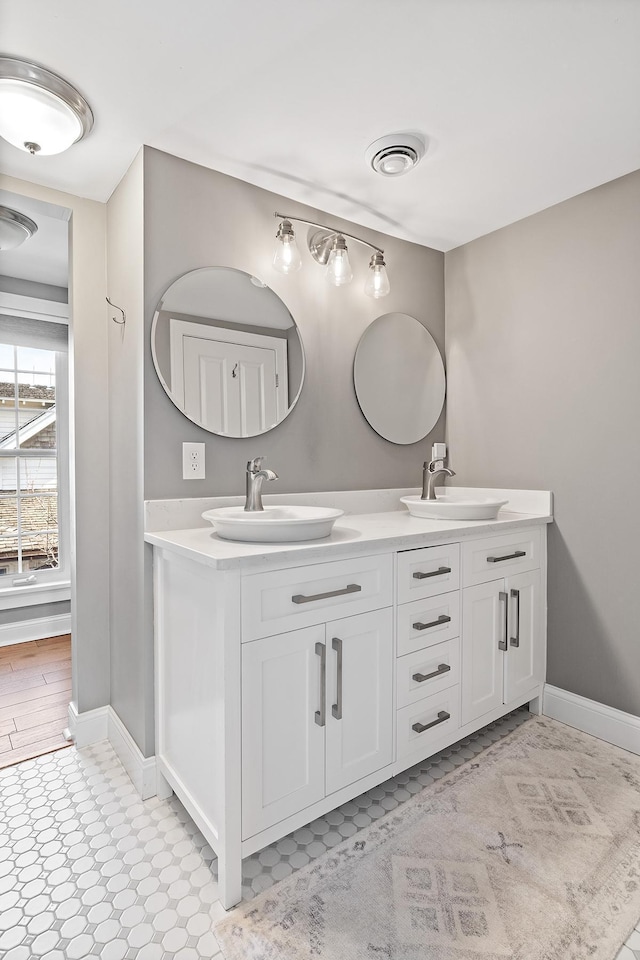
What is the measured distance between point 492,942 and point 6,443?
11.5ft

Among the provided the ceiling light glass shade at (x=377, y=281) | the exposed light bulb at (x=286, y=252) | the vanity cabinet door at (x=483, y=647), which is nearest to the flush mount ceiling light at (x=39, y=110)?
the exposed light bulb at (x=286, y=252)

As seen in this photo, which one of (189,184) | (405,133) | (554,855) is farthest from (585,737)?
(189,184)

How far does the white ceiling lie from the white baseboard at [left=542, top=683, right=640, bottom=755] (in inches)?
81.9

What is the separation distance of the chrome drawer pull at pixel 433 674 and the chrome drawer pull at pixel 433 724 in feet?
0.47

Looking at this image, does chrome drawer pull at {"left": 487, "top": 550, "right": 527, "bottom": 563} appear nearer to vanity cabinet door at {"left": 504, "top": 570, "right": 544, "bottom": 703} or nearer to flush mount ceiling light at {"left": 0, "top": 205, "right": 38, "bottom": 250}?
vanity cabinet door at {"left": 504, "top": 570, "right": 544, "bottom": 703}

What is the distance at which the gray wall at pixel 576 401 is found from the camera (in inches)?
76.4

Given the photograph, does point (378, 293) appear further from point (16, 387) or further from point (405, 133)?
point (16, 387)

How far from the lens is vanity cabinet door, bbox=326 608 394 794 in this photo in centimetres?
143

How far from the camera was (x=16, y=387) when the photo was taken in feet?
11.0

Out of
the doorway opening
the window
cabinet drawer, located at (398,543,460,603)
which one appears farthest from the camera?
the window

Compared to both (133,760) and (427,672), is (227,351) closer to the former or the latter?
(427,672)

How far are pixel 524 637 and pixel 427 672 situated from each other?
2.05ft

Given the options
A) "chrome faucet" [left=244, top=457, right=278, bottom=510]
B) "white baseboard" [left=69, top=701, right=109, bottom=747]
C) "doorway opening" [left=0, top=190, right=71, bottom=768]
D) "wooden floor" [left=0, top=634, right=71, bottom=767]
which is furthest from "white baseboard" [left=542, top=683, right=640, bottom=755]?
"doorway opening" [left=0, top=190, right=71, bottom=768]

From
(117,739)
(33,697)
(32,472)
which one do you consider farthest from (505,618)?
(32,472)
